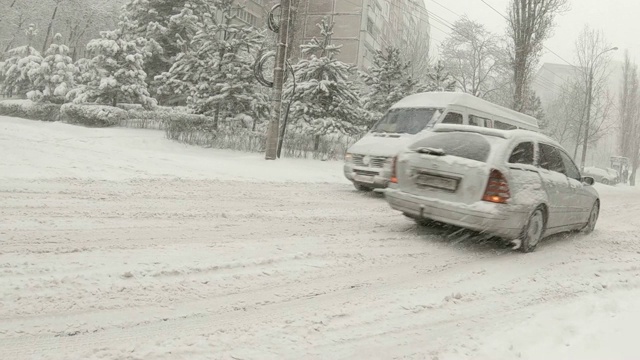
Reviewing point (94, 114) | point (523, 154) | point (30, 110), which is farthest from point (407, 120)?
point (30, 110)

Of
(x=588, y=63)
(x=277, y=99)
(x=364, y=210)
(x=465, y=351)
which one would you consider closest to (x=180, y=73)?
(x=277, y=99)

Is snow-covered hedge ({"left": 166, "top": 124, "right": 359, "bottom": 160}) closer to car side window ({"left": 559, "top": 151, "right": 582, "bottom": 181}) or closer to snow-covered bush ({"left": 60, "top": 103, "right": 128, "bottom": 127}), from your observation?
snow-covered bush ({"left": 60, "top": 103, "right": 128, "bottom": 127})

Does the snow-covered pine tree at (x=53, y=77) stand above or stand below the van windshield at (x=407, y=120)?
above

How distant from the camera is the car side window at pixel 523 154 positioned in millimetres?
5848

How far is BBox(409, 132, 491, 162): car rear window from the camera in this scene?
230 inches

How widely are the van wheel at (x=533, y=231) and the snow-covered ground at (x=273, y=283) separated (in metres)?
0.22

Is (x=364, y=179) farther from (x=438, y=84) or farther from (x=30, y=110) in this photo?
(x=30, y=110)

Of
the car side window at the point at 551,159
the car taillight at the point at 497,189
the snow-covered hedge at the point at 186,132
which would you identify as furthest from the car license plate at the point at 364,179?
the snow-covered hedge at the point at 186,132

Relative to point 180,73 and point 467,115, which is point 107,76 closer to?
point 180,73

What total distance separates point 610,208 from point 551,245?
310 inches

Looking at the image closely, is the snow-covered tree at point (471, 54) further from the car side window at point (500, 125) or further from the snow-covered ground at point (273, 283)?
the snow-covered ground at point (273, 283)

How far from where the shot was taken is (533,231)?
20.0 feet

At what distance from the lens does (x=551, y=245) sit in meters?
6.78

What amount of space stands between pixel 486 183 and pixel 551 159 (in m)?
1.83
